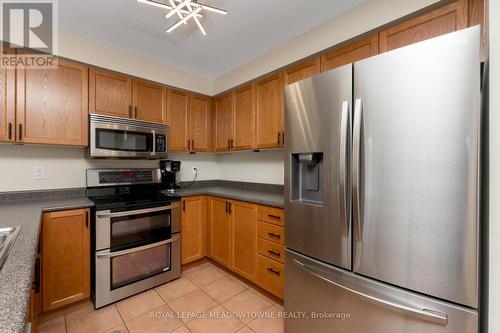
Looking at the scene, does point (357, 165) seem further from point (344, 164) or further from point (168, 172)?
point (168, 172)

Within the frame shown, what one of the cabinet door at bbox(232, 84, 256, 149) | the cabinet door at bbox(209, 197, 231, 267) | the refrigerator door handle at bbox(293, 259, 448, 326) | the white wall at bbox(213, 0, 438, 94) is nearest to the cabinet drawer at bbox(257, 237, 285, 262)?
the cabinet door at bbox(209, 197, 231, 267)

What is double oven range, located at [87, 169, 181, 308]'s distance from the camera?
72.4 inches

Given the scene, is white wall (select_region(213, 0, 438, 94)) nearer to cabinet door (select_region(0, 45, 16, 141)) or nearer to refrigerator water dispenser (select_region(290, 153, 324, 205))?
refrigerator water dispenser (select_region(290, 153, 324, 205))

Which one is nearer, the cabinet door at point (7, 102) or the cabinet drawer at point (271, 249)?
the cabinet door at point (7, 102)

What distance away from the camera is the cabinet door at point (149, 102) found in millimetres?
2355

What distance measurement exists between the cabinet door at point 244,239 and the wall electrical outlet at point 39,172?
1.82 m

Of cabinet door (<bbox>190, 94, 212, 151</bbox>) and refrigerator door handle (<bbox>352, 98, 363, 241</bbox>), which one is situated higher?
cabinet door (<bbox>190, 94, 212, 151</bbox>)

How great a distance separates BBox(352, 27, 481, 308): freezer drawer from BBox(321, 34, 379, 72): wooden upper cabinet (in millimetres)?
646

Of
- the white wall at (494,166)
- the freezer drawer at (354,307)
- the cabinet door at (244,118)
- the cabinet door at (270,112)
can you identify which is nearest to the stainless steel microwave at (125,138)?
the cabinet door at (244,118)

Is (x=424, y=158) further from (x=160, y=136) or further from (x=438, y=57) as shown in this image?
(x=160, y=136)

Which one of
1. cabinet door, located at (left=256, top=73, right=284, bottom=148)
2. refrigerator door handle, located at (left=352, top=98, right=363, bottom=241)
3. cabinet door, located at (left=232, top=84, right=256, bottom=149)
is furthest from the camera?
cabinet door, located at (left=232, top=84, right=256, bottom=149)

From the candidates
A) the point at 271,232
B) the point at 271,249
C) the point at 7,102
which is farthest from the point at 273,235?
the point at 7,102

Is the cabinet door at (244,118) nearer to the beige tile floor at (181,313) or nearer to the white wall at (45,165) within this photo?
the white wall at (45,165)

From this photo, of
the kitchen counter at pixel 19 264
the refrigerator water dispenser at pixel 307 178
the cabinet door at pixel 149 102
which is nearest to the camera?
the kitchen counter at pixel 19 264
